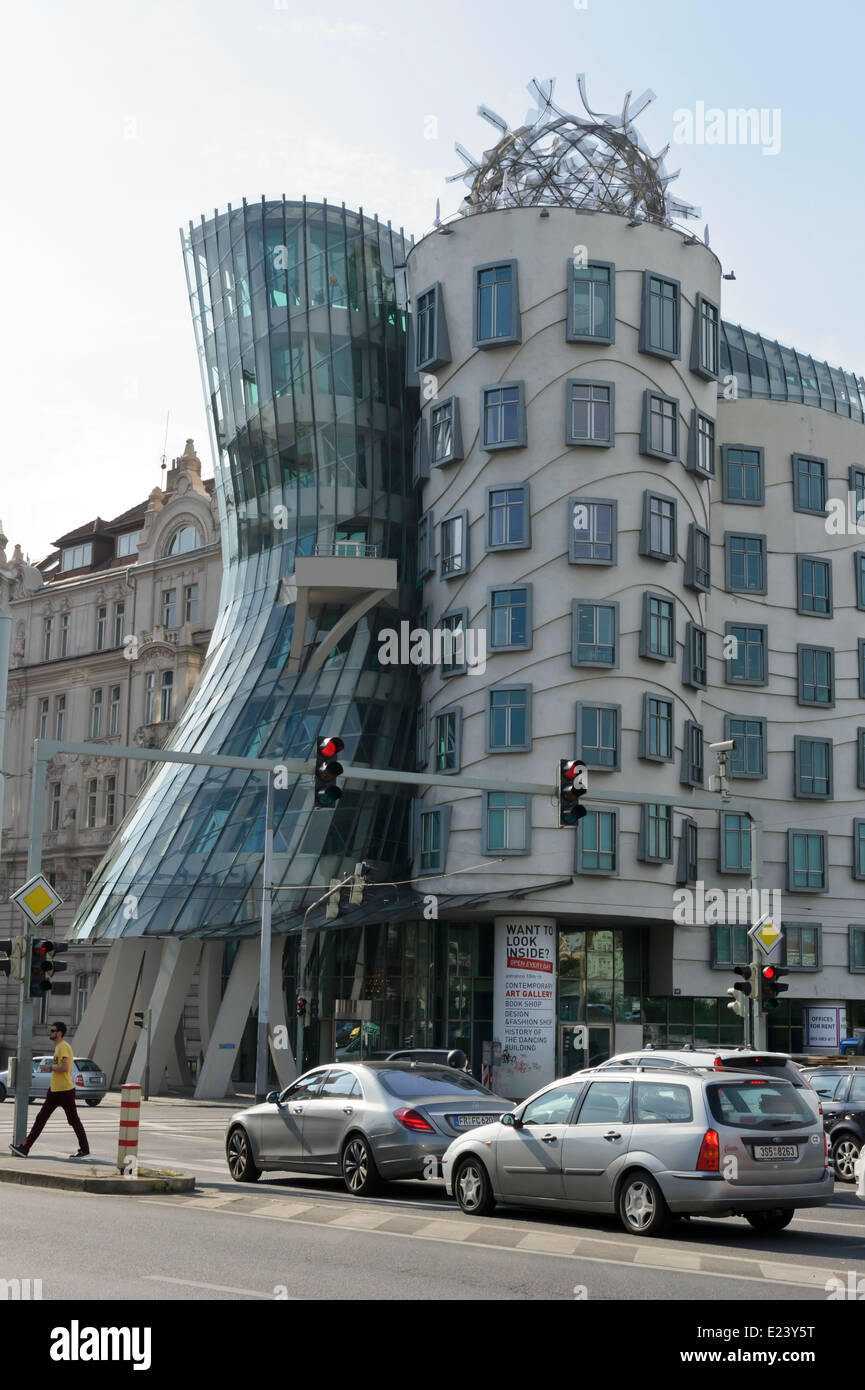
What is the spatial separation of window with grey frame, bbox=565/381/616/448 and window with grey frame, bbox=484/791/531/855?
10.7 meters

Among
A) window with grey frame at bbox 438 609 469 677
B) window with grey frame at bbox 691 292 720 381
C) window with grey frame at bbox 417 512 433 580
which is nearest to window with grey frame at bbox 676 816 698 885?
window with grey frame at bbox 438 609 469 677

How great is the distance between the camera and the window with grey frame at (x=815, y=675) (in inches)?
2173

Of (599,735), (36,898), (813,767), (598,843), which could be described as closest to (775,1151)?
(36,898)

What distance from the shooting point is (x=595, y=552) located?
4853cm

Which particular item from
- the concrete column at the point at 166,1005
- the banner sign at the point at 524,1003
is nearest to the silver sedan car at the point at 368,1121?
the banner sign at the point at 524,1003

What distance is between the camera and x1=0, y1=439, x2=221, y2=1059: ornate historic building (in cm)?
6719

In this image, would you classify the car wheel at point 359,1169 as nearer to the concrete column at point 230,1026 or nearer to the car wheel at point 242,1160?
the car wheel at point 242,1160

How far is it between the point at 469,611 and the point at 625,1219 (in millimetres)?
35852

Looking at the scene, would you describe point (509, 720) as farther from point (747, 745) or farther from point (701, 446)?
point (701, 446)

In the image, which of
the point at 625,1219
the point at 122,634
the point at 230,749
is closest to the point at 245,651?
the point at 230,749

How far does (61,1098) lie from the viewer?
70.3 feet

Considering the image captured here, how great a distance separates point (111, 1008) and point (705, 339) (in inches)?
1106

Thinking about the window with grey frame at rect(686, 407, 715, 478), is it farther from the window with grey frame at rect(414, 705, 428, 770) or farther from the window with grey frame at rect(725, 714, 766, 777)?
the window with grey frame at rect(414, 705, 428, 770)
